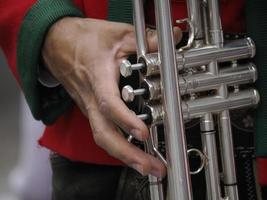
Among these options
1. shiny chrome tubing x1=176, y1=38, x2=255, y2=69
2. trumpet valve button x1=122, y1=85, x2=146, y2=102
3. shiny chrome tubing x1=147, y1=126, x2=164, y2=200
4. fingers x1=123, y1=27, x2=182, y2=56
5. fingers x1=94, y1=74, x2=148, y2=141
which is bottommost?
shiny chrome tubing x1=147, y1=126, x2=164, y2=200

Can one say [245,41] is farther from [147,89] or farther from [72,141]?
[72,141]

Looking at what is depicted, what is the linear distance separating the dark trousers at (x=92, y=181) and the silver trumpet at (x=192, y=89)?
0.14m

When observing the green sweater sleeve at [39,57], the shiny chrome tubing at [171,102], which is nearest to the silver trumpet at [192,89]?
the shiny chrome tubing at [171,102]

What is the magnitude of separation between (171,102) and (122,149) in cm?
8

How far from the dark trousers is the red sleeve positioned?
0.15 metres

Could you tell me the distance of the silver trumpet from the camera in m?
0.49

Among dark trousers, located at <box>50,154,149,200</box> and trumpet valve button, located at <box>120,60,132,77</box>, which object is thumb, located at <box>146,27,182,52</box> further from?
dark trousers, located at <box>50,154,149,200</box>

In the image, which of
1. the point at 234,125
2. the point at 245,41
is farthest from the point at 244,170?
the point at 245,41

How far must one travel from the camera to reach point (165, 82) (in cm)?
49

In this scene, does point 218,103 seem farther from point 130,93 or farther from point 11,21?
point 11,21

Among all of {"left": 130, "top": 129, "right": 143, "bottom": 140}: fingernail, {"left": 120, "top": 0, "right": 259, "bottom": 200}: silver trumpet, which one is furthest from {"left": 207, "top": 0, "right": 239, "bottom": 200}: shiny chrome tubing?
{"left": 130, "top": 129, "right": 143, "bottom": 140}: fingernail

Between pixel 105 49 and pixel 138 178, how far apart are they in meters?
0.19

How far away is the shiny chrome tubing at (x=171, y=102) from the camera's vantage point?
0.49 meters

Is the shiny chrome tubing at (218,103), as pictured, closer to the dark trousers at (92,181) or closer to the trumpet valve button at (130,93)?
the trumpet valve button at (130,93)
